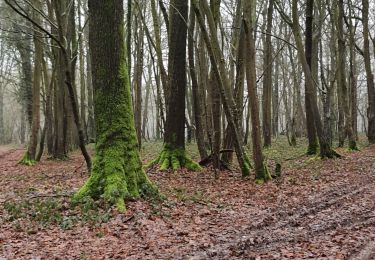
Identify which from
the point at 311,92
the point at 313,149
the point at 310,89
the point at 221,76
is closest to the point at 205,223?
the point at 221,76

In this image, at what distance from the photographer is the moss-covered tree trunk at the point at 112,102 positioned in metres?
7.64

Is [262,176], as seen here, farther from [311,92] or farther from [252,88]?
[311,92]

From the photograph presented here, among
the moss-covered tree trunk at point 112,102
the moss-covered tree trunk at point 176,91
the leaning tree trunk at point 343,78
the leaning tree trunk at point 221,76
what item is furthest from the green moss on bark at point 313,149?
the moss-covered tree trunk at point 112,102

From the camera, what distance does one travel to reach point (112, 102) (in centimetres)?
Answer: 772

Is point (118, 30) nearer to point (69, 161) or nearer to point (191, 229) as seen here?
point (191, 229)

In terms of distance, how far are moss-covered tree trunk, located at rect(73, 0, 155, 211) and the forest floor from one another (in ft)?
2.25

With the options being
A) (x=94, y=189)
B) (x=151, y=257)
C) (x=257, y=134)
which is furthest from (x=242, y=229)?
(x=257, y=134)

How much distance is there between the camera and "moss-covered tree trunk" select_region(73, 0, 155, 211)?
7641 mm

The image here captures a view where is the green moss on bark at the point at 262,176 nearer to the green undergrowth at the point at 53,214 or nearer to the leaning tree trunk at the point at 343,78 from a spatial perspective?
the green undergrowth at the point at 53,214

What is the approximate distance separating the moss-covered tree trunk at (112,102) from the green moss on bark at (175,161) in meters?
3.96

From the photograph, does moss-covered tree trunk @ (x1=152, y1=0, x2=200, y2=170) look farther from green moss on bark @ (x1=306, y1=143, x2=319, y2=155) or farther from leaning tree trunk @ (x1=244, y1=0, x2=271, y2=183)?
green moss on bark @ (x1=306, y1=143, x2=319, y2=155)

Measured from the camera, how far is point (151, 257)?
5.17 meters

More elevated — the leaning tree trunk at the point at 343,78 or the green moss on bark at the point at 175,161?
the leaning tree trunk at the point at 343,78

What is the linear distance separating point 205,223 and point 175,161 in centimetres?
536
